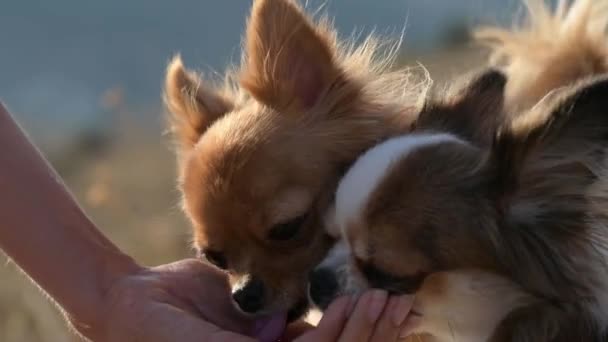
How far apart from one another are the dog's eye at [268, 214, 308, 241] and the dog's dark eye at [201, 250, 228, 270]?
0.64 ft

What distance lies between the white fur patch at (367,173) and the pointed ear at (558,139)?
216 millimetres

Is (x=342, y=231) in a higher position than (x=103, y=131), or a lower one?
lower

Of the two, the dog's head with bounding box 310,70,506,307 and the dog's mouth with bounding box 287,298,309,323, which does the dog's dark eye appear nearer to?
the dog's mouth with bounding box 287,298,309,323

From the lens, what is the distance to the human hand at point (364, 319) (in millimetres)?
2475

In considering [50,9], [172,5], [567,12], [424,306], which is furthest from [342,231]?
[50,9]

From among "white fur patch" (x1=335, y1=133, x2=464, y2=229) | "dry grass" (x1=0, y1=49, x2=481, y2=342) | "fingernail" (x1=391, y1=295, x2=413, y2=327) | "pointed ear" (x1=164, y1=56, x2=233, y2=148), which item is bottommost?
"fingernail" (x1=391, y1=295, x2=413, y2=327)

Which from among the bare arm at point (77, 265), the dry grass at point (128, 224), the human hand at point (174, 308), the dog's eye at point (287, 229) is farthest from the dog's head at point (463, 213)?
the dry grass at point (128, 224)

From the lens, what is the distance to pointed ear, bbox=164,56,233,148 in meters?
3.21

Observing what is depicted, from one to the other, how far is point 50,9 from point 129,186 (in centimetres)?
1519

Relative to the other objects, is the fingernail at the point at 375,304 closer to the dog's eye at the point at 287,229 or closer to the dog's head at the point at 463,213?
the dog's head at the point at 463,213

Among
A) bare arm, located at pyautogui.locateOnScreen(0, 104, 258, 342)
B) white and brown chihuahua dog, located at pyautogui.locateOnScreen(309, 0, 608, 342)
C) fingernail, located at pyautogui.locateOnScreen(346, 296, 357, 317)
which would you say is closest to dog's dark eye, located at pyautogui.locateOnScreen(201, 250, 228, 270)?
bare arm, located at pyautogui.locateOnScreen(0, 104, 258, 342)

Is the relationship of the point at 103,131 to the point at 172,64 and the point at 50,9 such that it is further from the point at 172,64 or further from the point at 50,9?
the point at 172,64

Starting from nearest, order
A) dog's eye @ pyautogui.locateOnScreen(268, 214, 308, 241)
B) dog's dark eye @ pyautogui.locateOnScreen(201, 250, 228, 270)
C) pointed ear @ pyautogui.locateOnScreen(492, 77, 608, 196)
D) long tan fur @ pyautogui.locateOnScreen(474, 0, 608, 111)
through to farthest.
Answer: pointed ear @ pyautogui.locateOnScreen(492, 77, 608, 196)
dog's eye @ pyautogui.locateOnScreen(268, 214, 308, 241)
dog's dark eye @ pyautogui.locateOnScreen(201, 250, 228, 270)
long tan fur @ pyautogui.locateOnScreen(474, 0, 608, 111)

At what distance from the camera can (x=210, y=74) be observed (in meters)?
3.46
